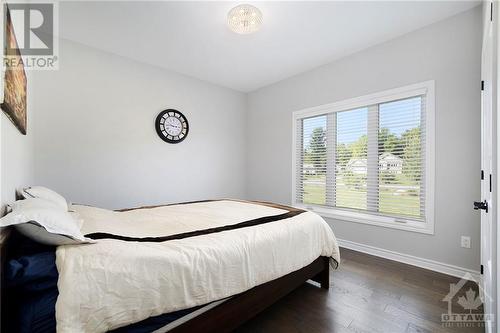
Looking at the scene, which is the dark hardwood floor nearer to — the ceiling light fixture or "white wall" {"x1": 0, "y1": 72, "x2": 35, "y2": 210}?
"white wall" {"x1": 0, "y1": 72, "x2": 35, "y2": 210}

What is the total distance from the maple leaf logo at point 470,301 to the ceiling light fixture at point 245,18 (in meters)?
3.04

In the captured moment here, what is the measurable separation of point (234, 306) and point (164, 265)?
562 mm

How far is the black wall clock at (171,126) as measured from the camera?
11.4 feet

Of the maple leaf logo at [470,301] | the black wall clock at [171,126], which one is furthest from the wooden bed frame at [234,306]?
the black wall clock at [171,126]

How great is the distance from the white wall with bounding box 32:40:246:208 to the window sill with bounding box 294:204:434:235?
1960mm

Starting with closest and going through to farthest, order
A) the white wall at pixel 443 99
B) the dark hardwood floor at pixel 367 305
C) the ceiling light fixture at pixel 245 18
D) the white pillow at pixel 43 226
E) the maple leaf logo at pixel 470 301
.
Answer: the white pillow at pixel 43 226 → the dark hardwood floor at pixel 367 305 → the maple leaf logo at pixel 470 301 → the ceiling light fixture at pixel 245 18 → the white wall at pixel 443 99

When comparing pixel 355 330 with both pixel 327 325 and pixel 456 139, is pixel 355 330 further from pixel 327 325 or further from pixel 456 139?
pixel 456 139

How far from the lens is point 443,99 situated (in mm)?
2391

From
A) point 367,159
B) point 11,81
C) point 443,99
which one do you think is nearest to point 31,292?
point 11,81

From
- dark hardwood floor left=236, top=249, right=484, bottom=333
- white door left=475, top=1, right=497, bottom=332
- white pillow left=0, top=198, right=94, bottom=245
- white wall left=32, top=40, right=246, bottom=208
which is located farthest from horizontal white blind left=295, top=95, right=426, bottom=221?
white pillow left=0, top=198, right=94, bottom=245

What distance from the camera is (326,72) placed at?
11.1 ft

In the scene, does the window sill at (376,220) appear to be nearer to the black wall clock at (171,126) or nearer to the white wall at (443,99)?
the white wall at (443,99)

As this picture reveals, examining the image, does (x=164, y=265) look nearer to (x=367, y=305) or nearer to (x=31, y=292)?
(x=31, y=292)

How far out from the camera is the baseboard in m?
2.26
